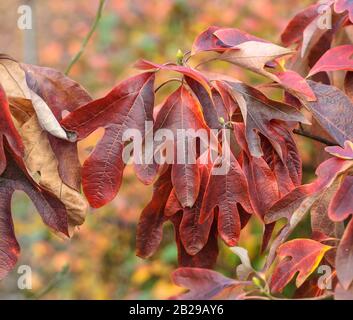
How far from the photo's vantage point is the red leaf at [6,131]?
109 centimetres

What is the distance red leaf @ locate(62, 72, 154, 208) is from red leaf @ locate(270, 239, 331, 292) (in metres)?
0.29

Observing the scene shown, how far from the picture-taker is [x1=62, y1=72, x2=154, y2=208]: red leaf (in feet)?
3.63

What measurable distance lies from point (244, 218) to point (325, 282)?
0.18 m

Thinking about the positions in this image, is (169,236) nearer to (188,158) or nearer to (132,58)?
(132,58)

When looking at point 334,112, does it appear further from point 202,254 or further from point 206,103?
point 202,254

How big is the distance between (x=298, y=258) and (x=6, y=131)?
0.50 meters

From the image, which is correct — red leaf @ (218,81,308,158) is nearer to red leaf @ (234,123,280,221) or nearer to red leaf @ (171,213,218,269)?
red leaf @ (234,123,280,221)

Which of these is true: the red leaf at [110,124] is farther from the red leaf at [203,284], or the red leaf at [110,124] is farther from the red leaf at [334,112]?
the red leaf at [334,112]

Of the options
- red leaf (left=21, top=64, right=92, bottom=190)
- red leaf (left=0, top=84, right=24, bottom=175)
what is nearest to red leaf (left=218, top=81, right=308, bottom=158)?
red leaf (left=21, top=64, right=92, bottom=190)

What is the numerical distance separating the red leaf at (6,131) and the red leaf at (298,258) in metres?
0.45
